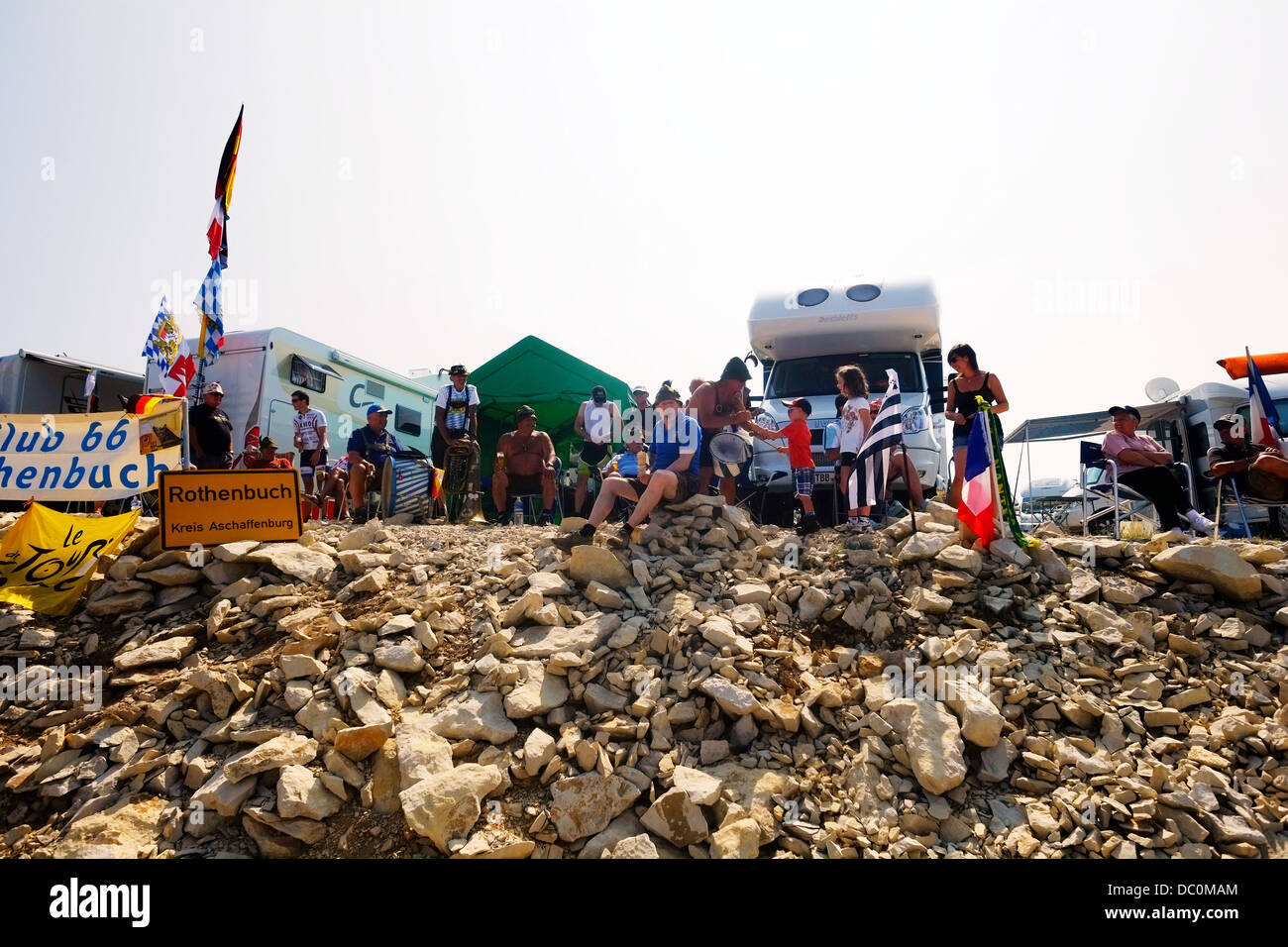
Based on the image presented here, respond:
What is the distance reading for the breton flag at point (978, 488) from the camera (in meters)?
5.03

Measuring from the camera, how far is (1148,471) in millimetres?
6418

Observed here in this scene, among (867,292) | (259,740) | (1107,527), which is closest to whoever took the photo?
(259,740)

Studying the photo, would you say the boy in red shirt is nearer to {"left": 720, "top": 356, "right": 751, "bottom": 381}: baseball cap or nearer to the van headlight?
{"left": 720, "top": 356, "right": 751, "bottom": 381}: baseball cap

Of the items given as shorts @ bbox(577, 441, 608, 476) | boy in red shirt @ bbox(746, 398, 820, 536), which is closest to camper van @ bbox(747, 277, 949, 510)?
boy in red shirt @ bbox(746, 398, 820, 536)

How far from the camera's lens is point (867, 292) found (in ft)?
27.3

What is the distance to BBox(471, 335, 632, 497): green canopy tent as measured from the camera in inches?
479

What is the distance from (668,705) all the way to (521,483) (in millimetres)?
5053

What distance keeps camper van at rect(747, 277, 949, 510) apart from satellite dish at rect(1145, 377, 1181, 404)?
6899mm

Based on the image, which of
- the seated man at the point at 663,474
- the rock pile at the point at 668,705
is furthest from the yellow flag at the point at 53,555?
the seated man at the point at 663,474

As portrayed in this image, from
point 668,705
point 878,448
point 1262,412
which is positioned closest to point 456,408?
point 878,448

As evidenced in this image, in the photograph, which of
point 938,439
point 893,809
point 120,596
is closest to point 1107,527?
point 938,439

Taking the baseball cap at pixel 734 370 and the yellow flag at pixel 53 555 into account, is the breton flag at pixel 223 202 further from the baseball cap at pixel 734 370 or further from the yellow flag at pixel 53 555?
the baseball cap at pixel 734 370

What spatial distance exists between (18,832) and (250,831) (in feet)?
4.29

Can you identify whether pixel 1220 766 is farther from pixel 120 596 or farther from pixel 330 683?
pixel 120 596
